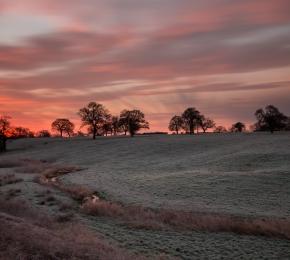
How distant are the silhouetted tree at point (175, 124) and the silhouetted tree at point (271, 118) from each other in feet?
153

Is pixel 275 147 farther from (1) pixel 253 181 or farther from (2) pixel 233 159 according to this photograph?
(1) pixel 253 181

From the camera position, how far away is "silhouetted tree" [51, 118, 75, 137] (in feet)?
526

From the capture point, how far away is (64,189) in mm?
36656

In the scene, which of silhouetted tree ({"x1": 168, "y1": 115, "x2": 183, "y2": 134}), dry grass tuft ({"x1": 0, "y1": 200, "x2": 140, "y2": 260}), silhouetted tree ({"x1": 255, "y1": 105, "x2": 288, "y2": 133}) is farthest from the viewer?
silhouetted tree ({"x1": 168, "y1": 115, "x2": 183, "y2": 134})

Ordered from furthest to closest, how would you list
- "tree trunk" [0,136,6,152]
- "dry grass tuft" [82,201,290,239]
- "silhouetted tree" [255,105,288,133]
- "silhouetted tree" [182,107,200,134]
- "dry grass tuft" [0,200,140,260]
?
"silhouetted tree" [182,107,200,134] < "tree trunk" [0,136,6,152] < "silhouetted tree" [255,105,288,133] < "dry grass tuft" [82,201,290,239] < "dry grass tuft" [0,200,140,260]

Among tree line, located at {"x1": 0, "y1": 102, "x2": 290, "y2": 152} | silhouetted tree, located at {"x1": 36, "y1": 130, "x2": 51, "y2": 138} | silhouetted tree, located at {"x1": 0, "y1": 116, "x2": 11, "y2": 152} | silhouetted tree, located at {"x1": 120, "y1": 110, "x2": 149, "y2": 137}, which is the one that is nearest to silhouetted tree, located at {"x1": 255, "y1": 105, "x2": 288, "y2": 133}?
tree line, located at {"x1": 0, "y1": 102, "x2": 290, "y2": 152}

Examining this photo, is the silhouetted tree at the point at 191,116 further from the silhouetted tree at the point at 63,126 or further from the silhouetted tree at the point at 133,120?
the silhouetted tree at the point at 63,126

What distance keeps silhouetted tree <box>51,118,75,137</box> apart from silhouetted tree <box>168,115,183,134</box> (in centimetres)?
4019

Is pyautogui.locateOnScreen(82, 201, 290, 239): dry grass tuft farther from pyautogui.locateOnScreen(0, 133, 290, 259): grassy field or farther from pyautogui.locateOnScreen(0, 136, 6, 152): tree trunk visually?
pyautogui.locateOnScreen(0, 136, 6, 152): tree trunk

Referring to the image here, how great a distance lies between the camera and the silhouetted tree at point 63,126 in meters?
160

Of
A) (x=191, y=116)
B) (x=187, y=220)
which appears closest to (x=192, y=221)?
(x=187, y=220)

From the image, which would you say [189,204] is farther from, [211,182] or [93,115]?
[93,115]

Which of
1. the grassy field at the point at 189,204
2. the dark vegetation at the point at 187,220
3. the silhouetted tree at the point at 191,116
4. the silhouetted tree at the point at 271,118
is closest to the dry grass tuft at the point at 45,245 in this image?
the grassy field at the point at 189,204

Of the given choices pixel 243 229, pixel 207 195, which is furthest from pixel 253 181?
pixel 243 229
